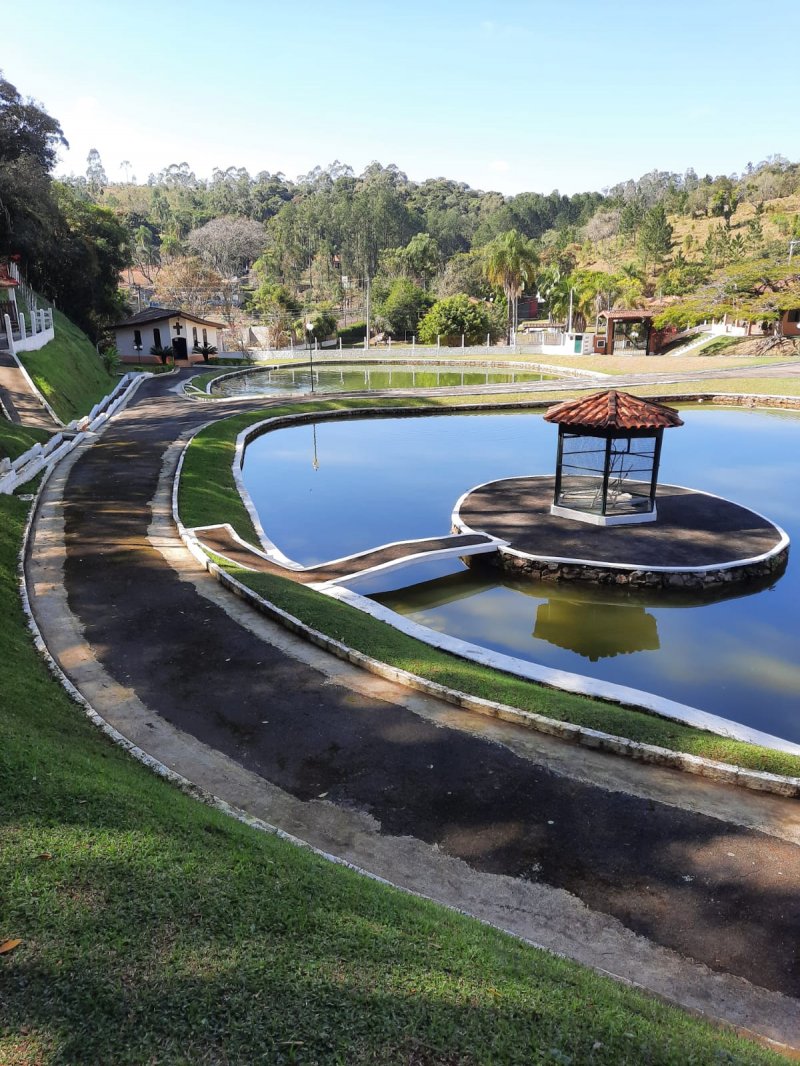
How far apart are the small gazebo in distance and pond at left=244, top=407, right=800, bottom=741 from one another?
12.8 feet

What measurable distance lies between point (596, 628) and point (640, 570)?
2.26 metres

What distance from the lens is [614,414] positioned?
2014cm

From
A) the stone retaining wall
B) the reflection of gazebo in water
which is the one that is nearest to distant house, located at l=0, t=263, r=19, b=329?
the stone retaining wall

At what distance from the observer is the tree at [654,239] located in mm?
99000

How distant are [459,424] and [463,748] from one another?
106 feet

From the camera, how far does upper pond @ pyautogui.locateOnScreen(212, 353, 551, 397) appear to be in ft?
183

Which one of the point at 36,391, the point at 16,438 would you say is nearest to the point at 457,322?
the point at 36,391

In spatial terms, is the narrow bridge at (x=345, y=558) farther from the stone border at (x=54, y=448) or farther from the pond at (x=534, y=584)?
the stone border at (x=54, y=448)

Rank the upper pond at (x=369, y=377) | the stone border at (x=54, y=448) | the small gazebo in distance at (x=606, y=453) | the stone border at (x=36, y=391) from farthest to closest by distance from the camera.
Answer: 1. the upper pond at (x=369, y=377)
2. the stone border at (x=36, y=391)
3. the stone border at (x=54, y=448)
4. the small gazebo in distance at (x=606, y=453)

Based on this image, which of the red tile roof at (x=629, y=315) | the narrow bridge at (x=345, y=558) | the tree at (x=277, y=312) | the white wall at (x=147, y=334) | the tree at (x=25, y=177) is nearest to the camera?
the narrow bridge at (x=345, y=558)

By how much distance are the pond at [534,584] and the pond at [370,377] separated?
16.8 meters

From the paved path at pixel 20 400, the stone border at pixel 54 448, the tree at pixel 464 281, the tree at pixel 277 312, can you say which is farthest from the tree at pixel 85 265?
the tree at pixel 464 281

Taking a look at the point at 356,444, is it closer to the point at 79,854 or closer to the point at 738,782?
the point at 738,782

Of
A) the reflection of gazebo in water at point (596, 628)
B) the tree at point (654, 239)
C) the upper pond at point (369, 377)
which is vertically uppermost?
the tree at point (654, 239)
